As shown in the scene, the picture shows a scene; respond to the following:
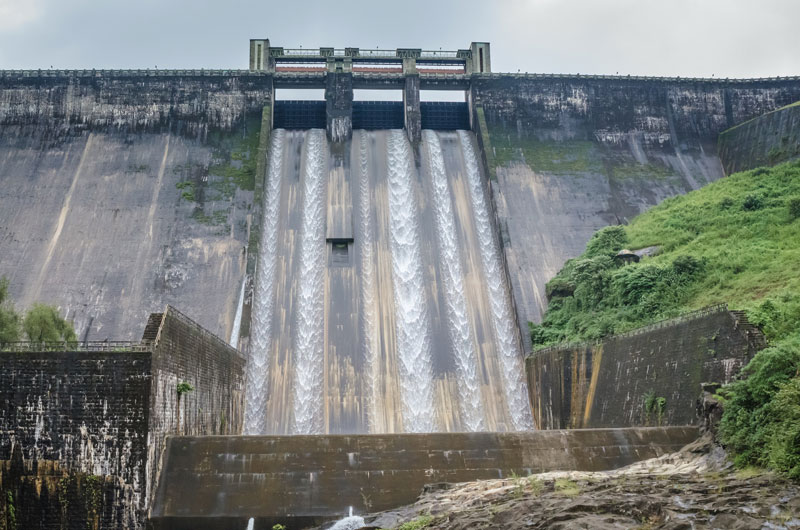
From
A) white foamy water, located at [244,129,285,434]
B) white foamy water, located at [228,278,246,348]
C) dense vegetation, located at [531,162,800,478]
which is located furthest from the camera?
white foamy water, located at [228,278,246,348]

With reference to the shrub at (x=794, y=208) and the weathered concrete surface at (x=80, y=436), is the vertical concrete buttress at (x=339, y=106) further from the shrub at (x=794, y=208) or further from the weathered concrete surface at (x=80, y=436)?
the weathered concrete surface at (x=80, y=436)

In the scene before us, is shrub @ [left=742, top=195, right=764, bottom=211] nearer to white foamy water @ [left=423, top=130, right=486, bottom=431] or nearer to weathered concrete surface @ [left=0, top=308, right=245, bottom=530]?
white foamy water @ [left=423, top=130, right=486, bottom=431]

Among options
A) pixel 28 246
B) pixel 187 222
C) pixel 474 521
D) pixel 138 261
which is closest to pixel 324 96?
pixel 187 222

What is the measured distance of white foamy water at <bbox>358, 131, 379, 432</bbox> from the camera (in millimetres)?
24812

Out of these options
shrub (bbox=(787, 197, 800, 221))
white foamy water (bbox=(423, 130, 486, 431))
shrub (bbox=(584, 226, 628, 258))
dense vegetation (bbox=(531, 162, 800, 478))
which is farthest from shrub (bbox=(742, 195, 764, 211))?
white foamy water (bbox=(423, 130, 486, 431))

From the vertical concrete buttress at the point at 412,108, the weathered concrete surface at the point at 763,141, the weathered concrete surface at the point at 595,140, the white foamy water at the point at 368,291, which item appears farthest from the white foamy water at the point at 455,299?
the weathered concrete surface at the point at 763,141

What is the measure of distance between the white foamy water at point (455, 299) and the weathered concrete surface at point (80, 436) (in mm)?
12589

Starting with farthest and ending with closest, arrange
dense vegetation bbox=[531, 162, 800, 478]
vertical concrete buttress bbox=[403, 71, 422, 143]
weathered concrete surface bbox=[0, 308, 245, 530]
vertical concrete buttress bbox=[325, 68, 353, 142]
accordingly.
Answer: vertical concrete buttress bbox=[403, 71, 422, 143] → vertical concrete buttress bbox=[325, 68, 353, 142] → weathered concrete surface bbox=[0, 308, 245, 530] → dense vegetation bbox=[531, 162, 800, 478]

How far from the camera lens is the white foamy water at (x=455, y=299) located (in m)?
24.9

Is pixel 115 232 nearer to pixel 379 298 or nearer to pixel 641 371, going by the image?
pixel 379 298

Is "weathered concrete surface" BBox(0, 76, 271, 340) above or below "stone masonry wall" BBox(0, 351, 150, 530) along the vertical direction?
above

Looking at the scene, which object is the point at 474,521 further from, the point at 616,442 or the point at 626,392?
the point at 626,392

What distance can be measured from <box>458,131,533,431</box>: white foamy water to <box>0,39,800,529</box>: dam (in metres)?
0.09

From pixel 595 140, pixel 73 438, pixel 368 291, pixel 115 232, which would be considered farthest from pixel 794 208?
pixel 115 232
